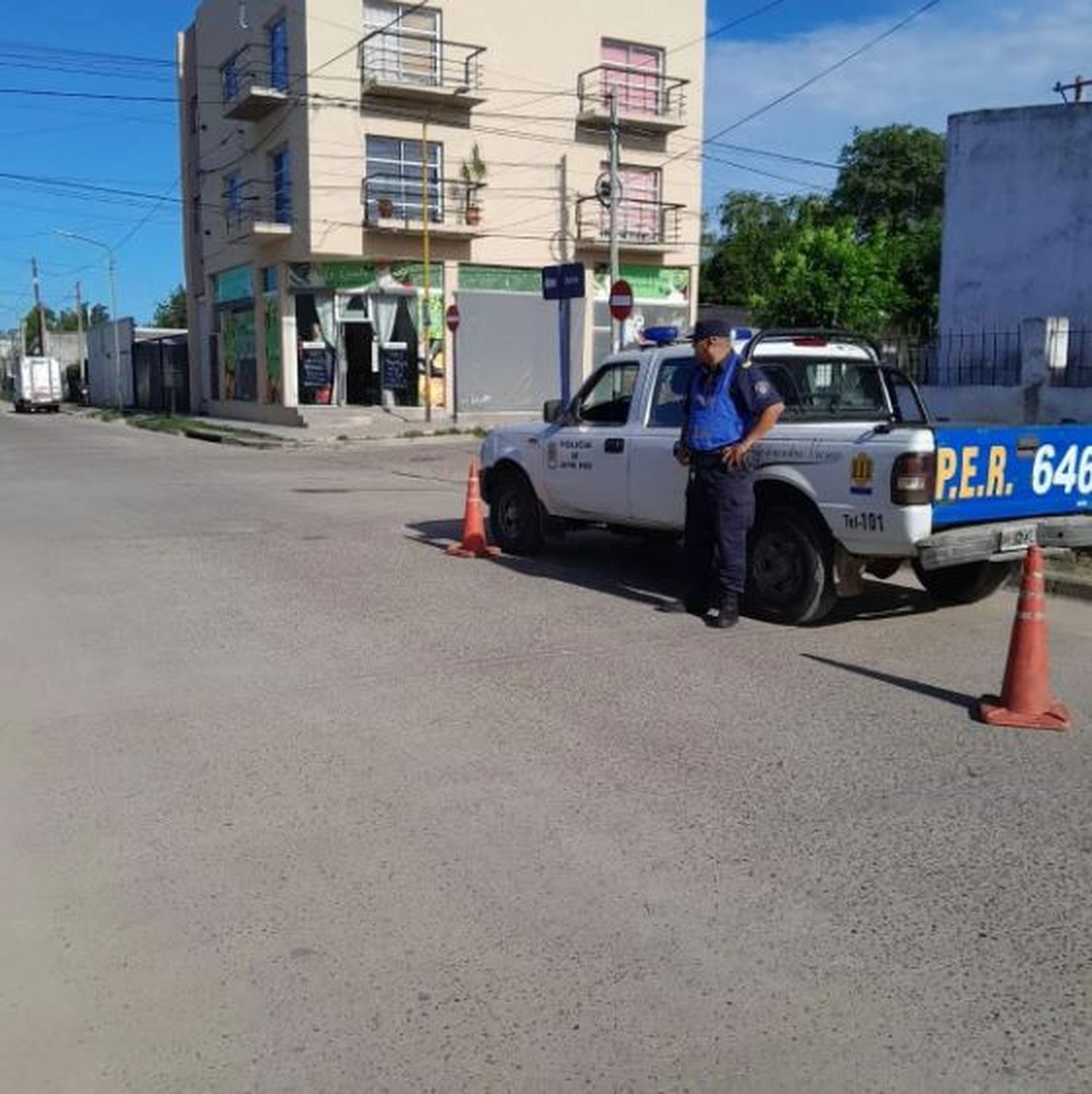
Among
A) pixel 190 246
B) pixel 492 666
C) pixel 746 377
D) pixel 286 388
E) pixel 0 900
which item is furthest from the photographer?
pixel 190 246

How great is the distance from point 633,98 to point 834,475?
31421mm

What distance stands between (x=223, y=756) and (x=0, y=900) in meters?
1.43

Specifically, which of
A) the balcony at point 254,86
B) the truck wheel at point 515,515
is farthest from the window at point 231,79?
the truck wheel at point 515,515

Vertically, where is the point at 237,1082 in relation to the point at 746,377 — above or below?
below

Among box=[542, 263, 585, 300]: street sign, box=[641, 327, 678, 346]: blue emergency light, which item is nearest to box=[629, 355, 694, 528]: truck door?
box=[641, 327, 678, 346]: blue emergency light

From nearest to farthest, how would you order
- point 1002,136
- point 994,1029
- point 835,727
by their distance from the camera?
point 994,1029, point 835,727, point 1002,136

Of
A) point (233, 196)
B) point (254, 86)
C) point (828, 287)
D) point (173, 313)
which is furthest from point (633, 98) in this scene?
point (173, 313)

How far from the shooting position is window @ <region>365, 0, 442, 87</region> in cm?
3142

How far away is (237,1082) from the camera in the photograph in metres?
2.91

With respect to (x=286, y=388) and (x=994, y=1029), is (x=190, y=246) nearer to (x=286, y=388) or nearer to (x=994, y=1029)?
(x=286, y=388)

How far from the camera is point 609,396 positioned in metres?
9.57

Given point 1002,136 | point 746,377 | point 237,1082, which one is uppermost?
point 1002,136

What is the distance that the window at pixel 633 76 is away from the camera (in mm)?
35281

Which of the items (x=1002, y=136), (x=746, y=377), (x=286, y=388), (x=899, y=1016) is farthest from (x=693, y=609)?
(x=286, y=388)
